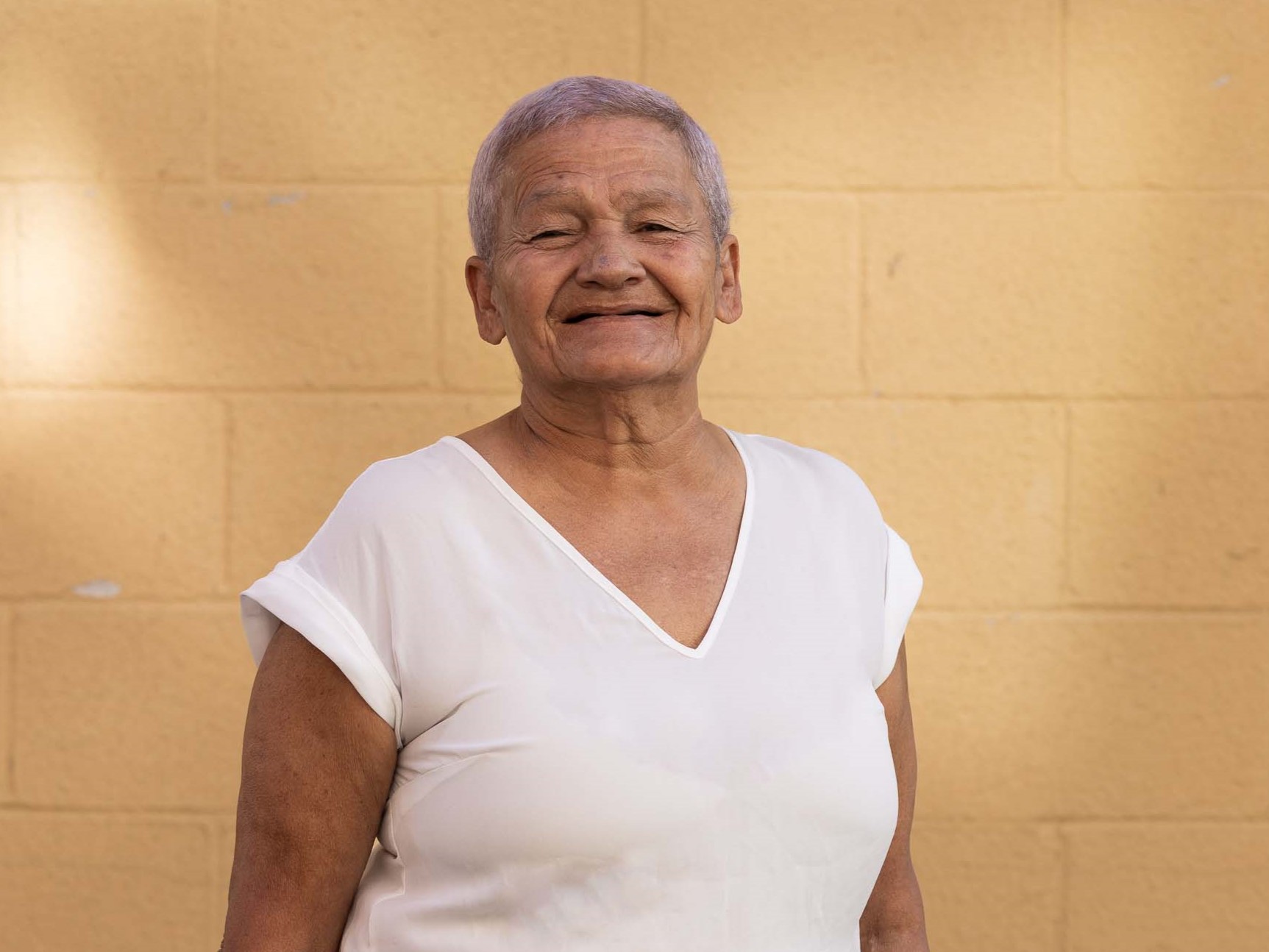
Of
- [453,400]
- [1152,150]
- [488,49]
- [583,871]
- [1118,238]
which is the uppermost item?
[488,49]

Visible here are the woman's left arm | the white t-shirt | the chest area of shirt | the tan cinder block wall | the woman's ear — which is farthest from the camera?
the tan cinder block wall

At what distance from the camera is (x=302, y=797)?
3.97 ft

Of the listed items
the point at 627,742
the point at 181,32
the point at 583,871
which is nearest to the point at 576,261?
the point at 627,742

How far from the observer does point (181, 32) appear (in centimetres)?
234

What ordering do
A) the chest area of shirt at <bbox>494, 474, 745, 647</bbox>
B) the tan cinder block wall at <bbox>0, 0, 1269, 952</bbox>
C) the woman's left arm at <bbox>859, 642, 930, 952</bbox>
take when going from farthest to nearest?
1. the tan cinder block wall at <bbox>0, 0, 1269, 952</bbox>
2. the woman's left arm at <bbox>859, 642, 930, 952</bbox>
3. the chest area of shirt at <bbox>494, 474, 745, 647</bbox>

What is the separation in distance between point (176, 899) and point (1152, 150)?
2.22 metres

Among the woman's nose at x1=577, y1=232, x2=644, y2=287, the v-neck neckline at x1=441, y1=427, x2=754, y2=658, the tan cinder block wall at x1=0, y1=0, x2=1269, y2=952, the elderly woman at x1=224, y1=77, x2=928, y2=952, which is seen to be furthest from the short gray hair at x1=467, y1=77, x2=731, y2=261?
the tan cinder block wall at x1=0, y1=0, x2=1269, y2=952

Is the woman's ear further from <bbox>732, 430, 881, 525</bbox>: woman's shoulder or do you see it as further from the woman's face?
<bbox>732, 430, 881, 525</bbox>: woman's shoulder

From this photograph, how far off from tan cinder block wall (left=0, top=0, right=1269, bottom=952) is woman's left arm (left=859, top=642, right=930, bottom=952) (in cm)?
80

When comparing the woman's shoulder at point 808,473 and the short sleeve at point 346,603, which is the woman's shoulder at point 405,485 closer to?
the short sleeve at point 346,603

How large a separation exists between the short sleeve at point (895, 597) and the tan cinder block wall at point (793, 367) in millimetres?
873

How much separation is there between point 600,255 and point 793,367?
1104 mm

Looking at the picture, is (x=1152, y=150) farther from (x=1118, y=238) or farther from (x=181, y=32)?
(x=181, y=32)

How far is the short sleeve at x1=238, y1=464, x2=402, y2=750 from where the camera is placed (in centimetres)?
120
